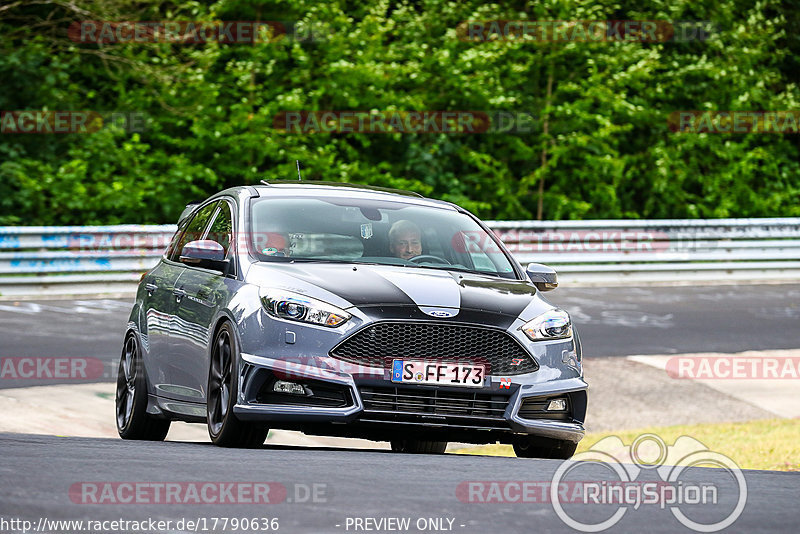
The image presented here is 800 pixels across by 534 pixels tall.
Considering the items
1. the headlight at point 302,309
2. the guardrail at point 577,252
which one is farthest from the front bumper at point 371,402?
the guardrail at point 577,252

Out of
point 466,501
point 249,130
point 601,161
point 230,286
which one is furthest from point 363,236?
point 601,161

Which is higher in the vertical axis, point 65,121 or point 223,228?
point 223,228

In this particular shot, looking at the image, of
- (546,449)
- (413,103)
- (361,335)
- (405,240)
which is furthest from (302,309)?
(413,103)

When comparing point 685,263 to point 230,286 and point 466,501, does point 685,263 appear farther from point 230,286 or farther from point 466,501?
point 466,501

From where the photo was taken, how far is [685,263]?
2430 centimetres

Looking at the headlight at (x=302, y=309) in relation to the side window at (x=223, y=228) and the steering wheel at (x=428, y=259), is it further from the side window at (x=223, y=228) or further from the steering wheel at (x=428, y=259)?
the steering wheel at (x=428, y=259)

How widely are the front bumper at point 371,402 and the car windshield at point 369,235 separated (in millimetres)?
940

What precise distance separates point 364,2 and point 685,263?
7.76 metres

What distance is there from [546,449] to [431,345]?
1.14 m

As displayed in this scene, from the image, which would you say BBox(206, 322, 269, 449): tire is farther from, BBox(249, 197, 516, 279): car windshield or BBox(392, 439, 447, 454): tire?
BBox(392, 439, 447, 454): tire

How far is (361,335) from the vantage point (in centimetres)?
771

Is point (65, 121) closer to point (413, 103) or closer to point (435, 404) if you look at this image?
point (413, 103)

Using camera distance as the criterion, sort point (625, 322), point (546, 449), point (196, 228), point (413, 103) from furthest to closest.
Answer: point (413, 103) → point (625, 322) → point (196, 228) → point (546, 449)

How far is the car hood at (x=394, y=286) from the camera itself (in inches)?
309
